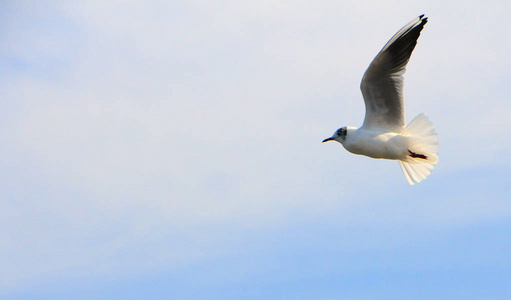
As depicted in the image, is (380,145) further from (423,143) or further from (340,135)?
(340,135)

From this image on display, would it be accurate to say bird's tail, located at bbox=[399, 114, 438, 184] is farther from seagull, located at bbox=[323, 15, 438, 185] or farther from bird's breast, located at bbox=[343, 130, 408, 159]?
bird's breast, located at bbox=[343, 130, 408, 159]

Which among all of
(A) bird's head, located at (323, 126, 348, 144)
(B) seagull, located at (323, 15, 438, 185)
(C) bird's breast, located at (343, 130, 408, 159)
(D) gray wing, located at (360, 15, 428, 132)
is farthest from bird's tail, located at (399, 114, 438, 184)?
(A) bird's head, located at (323, 126, 348, 144)

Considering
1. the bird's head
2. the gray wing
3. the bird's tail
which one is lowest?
the bird's tail

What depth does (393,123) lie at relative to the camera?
15.3 m

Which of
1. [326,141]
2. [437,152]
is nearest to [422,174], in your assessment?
[437,152]

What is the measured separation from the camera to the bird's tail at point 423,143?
14992 mm

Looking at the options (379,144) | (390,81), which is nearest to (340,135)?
(379,144)

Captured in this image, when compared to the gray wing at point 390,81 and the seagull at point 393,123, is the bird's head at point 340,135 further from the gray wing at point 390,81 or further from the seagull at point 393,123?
the gray wing at point 390,81

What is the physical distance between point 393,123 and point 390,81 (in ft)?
2.07

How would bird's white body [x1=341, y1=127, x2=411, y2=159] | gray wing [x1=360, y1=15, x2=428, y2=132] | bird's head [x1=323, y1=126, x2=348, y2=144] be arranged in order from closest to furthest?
1. gray wing [x1=360, y1=15, x2=428, y2=132]
2. bird's white body [x1=341, y1=127, x2=411, y2=159]
3. bird's head [x1=323, y1=126, x2=348, y2=144]

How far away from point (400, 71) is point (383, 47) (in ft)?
1.65

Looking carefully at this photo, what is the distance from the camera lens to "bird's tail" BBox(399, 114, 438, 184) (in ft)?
49.2

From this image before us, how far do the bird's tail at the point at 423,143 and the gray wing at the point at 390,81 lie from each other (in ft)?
0.91

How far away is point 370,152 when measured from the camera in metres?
15.0
